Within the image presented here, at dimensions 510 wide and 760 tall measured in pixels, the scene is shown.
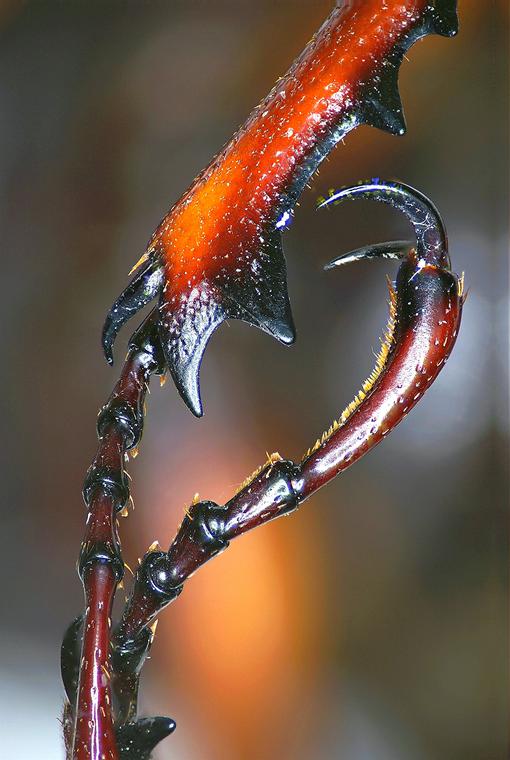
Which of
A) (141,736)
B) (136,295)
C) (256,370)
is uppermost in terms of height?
(256,370)

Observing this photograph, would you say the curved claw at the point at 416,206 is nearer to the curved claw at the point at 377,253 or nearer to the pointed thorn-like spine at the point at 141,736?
the curved claw at the point at 377,253

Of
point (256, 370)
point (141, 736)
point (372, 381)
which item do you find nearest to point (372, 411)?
point (372, 381)

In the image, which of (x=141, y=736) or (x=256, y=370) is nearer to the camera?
(x=141, y=736)

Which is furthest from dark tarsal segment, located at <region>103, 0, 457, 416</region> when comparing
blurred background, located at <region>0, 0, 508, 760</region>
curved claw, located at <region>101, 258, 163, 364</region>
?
blurred background, located at <region>0, 0, 508, 760</region>

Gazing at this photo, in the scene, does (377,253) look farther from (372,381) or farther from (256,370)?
(256,370)

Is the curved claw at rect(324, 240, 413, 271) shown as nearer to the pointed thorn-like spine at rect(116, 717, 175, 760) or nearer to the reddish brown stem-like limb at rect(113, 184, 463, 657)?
the reddish brown stem-like limb at rect(113, 184, 463, 657)
